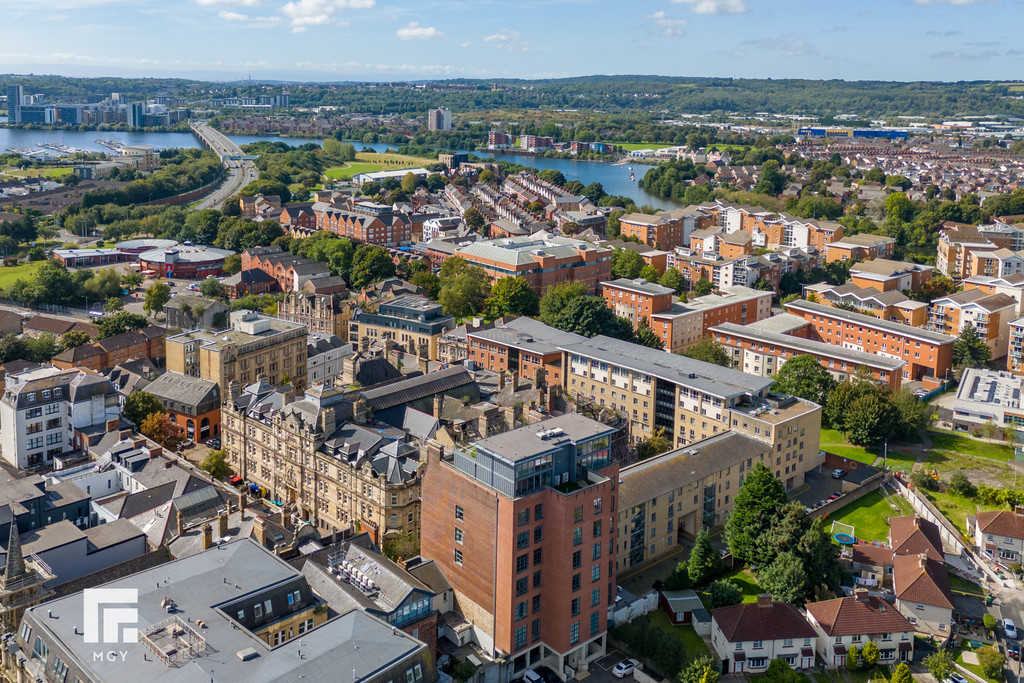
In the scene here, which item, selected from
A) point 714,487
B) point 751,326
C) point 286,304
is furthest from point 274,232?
point 714,487

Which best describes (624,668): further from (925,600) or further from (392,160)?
(392,160)

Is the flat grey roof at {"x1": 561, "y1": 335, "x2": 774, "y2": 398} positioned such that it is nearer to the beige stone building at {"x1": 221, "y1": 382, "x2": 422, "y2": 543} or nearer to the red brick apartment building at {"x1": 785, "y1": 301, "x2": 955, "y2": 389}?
the beige stone building at {"x1": 221, "y1": 382, "x2": 422, "y2": 543}

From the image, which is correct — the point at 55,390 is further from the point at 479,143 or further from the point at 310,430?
the point at 479,143

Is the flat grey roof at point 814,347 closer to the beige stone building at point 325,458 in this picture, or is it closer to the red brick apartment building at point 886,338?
the red brick apartment building at point 886,338

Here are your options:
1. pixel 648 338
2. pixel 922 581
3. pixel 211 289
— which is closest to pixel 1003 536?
pixel 922 581

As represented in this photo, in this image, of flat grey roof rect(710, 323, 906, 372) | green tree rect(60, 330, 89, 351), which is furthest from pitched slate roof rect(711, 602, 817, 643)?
green tree rect(60, 330, 89, 351)
